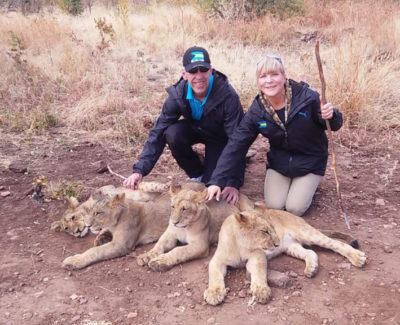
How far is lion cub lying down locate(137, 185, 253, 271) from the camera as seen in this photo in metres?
3.91

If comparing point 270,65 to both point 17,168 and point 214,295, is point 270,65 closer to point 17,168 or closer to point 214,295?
point 214,295

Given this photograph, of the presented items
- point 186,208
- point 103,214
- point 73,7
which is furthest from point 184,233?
point 73,7

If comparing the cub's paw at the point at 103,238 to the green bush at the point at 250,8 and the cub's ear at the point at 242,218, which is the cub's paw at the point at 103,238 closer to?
the cub's ear at the point at 242,218

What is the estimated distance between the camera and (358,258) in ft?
12.6

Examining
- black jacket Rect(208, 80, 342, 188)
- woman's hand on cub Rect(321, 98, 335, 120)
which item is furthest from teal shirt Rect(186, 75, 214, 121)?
woman's hand on cub Rect(321, 98, 335, 120)

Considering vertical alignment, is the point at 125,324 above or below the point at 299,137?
below

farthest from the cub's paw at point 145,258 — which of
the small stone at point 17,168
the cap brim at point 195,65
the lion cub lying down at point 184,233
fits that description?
the small stone at point 17,168

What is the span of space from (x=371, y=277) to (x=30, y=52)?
8.73m

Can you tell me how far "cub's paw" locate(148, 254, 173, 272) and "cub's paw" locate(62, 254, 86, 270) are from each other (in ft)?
1.82

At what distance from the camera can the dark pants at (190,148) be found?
5230mm

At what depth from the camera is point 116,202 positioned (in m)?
4.29

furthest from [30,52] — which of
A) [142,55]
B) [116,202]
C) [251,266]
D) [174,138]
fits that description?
[251,266]

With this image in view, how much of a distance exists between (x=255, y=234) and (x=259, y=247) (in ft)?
0.34

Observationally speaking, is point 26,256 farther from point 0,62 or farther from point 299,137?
point 0,62
